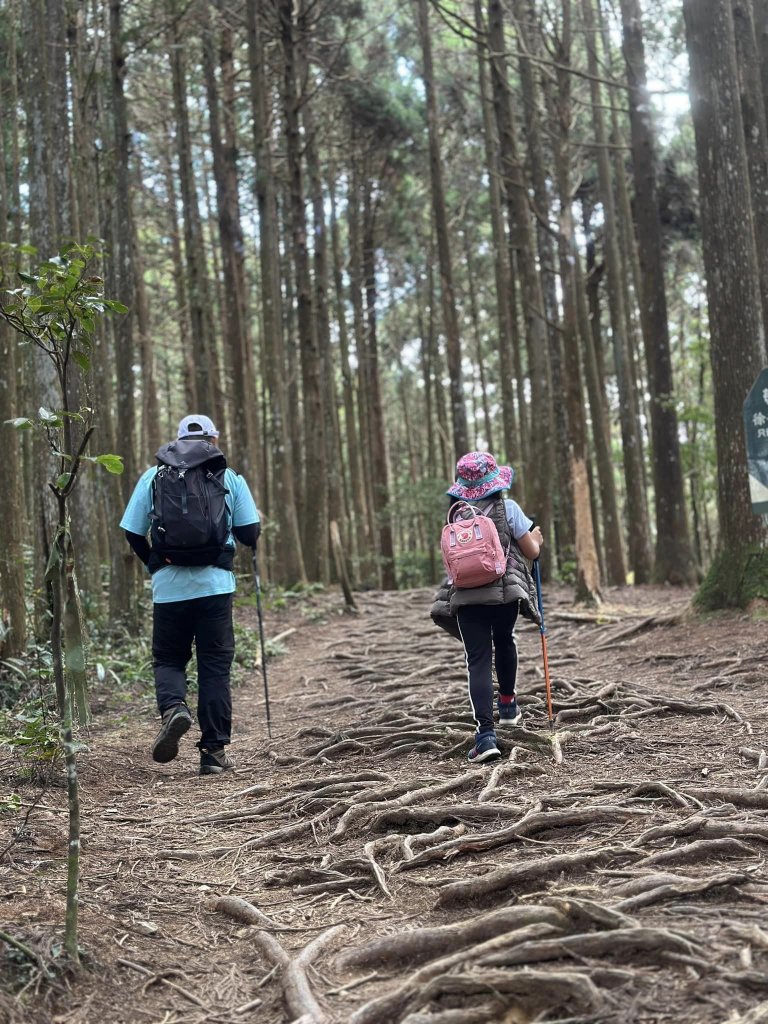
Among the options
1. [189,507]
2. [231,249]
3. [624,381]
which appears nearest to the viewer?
[189,507]

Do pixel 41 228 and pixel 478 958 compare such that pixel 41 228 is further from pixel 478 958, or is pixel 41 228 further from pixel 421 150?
pixel 421 150

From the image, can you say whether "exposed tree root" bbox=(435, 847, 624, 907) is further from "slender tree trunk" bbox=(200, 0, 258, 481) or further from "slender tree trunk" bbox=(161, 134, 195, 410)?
"slender tree trunk" bbox=(161, 134, 195, 410)

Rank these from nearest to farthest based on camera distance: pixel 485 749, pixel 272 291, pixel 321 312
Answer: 1. pixel 485 749
2. pixel 272 291
3. pixel 321 312

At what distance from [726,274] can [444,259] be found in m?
10.2

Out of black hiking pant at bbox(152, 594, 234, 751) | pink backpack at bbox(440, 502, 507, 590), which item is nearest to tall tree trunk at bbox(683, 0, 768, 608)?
pink backpack at bbox(440, 502, 507, 590)

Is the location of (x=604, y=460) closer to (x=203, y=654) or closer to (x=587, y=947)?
(x=203, y=654)

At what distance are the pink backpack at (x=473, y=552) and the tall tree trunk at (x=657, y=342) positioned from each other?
10.2 m

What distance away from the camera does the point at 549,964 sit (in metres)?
2.66

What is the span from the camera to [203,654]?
616cm

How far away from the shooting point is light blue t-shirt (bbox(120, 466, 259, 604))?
6.02 m

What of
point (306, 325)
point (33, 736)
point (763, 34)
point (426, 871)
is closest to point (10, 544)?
point (33, 736)

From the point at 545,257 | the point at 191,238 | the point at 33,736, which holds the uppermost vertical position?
the point at 191,238

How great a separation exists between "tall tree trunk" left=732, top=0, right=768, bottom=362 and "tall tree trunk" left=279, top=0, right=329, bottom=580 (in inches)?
305

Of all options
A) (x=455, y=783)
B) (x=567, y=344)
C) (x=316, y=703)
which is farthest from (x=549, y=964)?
(x=567, y=344)
